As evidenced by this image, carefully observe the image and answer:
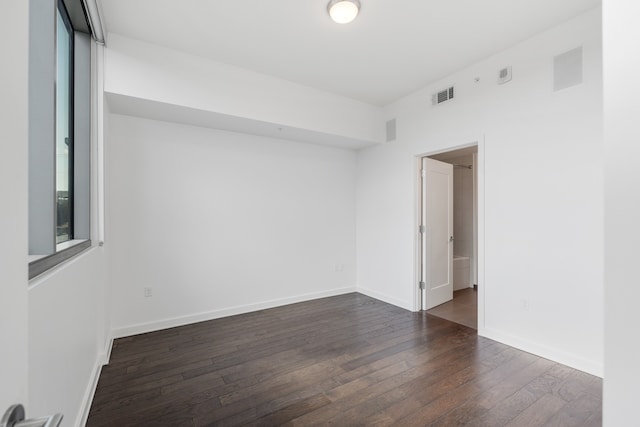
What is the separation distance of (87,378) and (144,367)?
1.80ft

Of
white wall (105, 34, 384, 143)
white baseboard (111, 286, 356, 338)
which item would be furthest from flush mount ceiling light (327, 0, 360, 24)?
white baseboard (111, 286, 356, 338)

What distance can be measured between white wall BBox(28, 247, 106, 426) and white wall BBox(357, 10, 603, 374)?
11.5ft

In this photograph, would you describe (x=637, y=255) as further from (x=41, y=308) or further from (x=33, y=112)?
(x=33, y=112)

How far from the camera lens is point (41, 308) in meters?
1.17

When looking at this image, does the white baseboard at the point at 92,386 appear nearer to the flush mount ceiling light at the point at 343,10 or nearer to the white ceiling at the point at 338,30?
the white ceiling at the point at 338,30

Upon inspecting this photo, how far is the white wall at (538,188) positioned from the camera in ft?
7.88

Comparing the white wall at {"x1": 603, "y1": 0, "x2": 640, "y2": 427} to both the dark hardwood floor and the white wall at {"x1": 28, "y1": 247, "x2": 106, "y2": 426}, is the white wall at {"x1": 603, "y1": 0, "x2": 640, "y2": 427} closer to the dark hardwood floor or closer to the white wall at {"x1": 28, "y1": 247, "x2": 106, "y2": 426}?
the dark hardwood floor

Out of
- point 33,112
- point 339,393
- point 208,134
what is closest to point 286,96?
point 208,134

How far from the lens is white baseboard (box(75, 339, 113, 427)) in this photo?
181 cm

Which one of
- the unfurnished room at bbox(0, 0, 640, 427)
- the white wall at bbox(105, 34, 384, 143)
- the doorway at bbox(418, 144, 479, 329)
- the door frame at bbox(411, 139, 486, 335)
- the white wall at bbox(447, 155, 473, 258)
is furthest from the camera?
the white wall at bbox(447, 155, 473, 258)

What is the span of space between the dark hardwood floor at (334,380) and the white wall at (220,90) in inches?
97.1

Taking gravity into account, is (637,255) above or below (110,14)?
below

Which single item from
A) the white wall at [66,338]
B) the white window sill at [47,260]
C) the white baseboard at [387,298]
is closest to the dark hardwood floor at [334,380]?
the white wall at [66,338]

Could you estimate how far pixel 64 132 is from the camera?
2.12 meters
